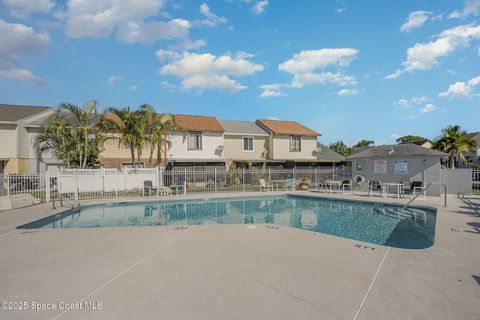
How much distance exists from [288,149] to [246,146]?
4.64 m

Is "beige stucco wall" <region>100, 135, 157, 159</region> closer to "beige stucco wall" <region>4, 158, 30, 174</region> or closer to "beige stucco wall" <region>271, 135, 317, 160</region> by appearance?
"beige stucco wall" <region>4, 158, 30, 174</region>

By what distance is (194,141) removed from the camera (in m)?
26.1

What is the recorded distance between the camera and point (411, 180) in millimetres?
19375

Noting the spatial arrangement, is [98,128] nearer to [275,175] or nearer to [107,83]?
[107,83]

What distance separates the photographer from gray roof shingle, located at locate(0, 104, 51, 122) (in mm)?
24119

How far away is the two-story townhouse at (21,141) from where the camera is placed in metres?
23.6

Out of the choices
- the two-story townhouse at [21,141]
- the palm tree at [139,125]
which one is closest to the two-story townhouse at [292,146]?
the palm tree at [139,125]

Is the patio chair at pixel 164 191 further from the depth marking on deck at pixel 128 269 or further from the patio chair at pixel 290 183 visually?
the depth marking on deck at pixel 128 269

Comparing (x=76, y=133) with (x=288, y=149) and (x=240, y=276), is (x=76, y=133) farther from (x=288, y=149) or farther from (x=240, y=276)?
(x=240, y=276)

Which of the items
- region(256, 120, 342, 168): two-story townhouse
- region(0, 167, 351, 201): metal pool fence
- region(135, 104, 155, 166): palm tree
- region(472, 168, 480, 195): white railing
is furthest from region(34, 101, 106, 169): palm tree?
region(472, 168, 480, 195): white railing

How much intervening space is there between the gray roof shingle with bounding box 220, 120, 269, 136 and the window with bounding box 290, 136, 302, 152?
2.94 meters

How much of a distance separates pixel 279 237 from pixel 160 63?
20635 millimetres

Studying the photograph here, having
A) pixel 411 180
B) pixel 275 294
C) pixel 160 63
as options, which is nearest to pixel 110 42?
pixel 160 63

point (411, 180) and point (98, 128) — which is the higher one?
point (98, 128)
